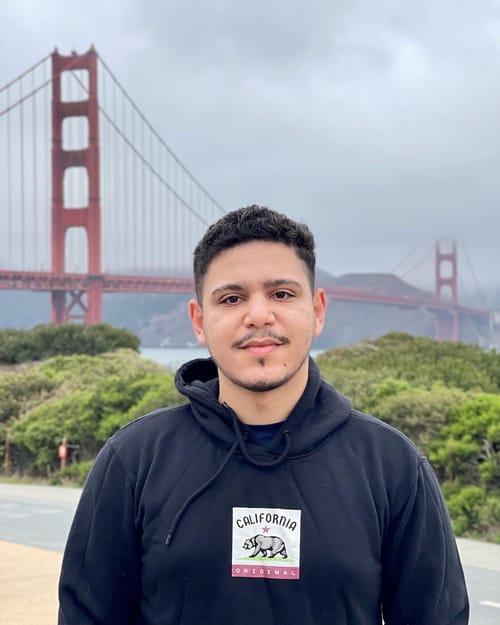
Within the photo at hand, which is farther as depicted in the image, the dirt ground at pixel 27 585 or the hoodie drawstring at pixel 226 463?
the dirt ground at pixel 27 585

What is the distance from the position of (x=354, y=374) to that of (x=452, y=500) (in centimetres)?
361

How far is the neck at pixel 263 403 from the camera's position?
6.38 feet

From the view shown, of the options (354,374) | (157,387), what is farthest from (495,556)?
(157,387)

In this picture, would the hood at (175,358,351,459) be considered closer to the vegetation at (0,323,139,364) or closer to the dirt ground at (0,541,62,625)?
the dirt ground at (0,541,62,625)

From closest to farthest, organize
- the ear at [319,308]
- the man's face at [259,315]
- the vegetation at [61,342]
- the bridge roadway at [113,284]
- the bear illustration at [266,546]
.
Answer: the bear illustration at [266,546] < the man's face at [259,315] < the ear at [319,308] < the vegetation at [61,342] < the bridge roadway at [113,284]

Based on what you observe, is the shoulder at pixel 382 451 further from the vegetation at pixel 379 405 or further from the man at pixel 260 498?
the vegetation at pixel 379 405

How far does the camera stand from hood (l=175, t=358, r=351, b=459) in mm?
1904

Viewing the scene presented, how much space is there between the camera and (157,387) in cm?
1173

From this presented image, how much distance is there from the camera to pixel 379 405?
9234mm

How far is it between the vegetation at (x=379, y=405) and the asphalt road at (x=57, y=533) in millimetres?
656

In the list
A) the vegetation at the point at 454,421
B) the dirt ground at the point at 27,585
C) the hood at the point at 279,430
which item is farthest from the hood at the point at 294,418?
the vegetation at the point at 454,421

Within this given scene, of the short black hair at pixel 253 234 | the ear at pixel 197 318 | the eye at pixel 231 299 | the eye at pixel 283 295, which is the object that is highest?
the short black hair at pixel 253 234

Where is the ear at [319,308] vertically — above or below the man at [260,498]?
above

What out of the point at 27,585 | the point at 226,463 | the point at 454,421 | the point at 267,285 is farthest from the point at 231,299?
the point at 454,421
